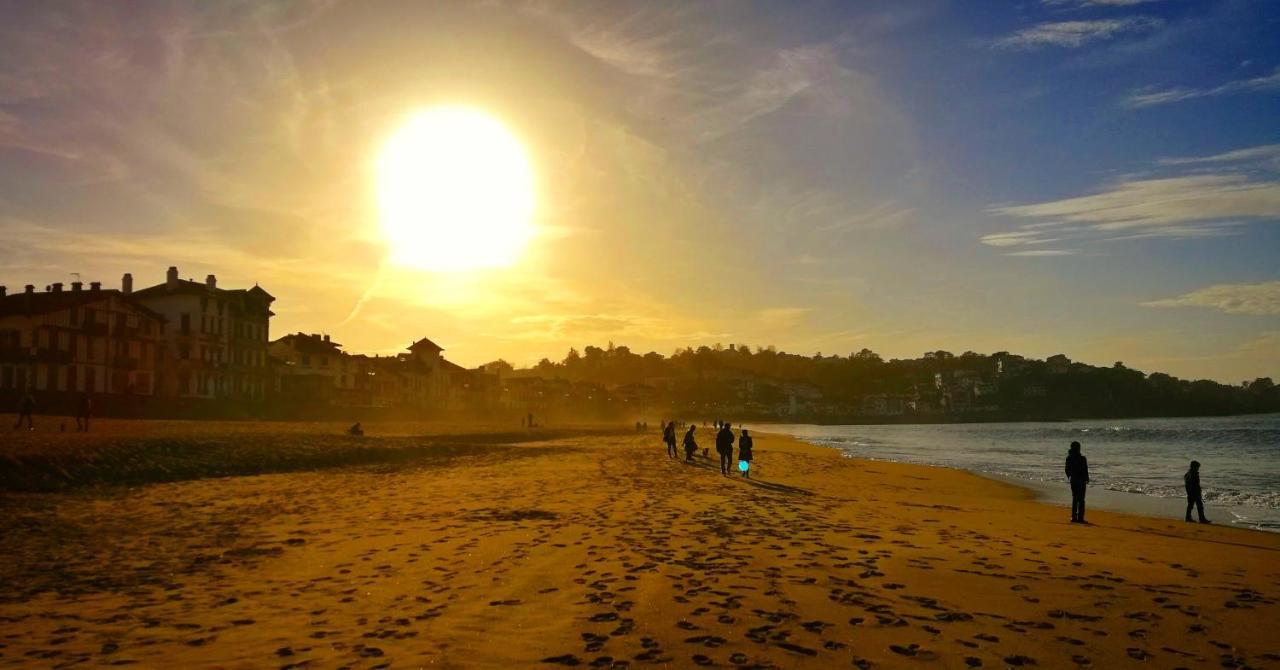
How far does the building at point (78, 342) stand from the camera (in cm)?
5378

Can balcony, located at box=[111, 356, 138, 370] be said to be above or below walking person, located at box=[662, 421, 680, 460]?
above

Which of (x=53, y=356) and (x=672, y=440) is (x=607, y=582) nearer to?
(x=672, y=440)

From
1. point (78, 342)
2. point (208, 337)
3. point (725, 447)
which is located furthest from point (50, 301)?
point (725, 447)

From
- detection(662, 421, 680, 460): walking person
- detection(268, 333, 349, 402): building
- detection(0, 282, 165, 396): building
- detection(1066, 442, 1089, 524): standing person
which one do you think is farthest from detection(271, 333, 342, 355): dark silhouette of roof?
detection(1066, 442, 1089, 524): standing person

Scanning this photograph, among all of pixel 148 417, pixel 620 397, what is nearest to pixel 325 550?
pixel 148 417

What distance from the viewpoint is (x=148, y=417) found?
5322cm

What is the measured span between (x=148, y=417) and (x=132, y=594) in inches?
2021

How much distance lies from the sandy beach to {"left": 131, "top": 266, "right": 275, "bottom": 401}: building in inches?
2194

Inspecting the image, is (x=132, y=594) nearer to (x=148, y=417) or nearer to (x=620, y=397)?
(x=148, y=417)

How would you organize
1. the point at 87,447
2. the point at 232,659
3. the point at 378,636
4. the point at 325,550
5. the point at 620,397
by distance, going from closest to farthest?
the point at 232,659
the point at 378,636
the point at 325,550
the point at 87,447
the point at 620,397

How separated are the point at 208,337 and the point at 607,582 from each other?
7532 cm

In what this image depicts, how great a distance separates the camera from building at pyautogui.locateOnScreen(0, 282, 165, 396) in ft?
176

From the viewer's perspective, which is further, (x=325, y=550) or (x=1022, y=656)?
(x=325, y=550)

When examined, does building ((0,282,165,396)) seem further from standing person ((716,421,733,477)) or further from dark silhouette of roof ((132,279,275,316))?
standing person ((716,421,733,477))
